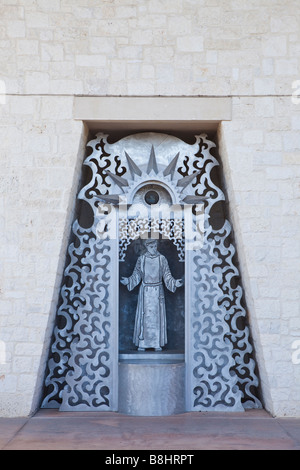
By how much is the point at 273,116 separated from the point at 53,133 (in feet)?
6.54

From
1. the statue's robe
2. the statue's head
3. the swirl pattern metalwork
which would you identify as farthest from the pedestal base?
the statue's head

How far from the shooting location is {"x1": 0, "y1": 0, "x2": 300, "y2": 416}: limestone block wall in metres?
4.83

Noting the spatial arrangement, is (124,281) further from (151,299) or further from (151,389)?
(151,389)

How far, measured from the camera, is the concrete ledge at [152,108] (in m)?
4.98

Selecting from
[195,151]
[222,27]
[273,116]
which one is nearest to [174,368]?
[195,151]

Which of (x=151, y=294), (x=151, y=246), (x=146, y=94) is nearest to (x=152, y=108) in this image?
(x=146, y=94)

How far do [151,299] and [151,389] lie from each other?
886mm

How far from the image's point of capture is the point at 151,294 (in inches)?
207

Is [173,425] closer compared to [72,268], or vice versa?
[173,425]

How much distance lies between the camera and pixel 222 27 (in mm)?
5012

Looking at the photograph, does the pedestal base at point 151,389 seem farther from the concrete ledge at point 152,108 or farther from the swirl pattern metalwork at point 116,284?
the concrete ledge at point 152,108

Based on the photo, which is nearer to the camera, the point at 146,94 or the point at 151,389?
the point at 151,389
